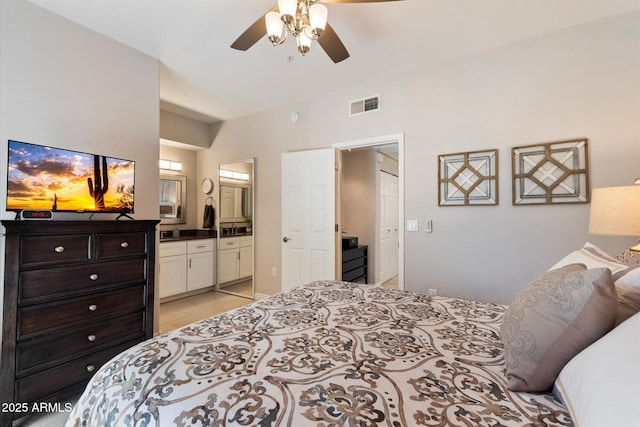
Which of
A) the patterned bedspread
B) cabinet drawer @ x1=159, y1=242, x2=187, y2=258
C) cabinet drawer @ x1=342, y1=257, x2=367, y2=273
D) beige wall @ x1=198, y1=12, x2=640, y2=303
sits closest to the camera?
the patterned bedspread

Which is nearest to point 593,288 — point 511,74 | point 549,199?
point 549,199

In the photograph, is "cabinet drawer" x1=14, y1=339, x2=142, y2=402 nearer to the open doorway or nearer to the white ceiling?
the white ceiling

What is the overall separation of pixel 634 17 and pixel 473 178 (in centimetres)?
157

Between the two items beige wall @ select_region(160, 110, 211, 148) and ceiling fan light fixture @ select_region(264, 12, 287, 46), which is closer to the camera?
ceiling fan light fixture @ select_region(264, 12, 287, 46)

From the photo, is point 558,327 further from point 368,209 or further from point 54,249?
point 368,209

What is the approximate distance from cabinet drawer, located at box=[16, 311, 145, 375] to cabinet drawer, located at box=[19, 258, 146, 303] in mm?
272

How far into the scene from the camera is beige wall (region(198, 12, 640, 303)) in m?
2.20

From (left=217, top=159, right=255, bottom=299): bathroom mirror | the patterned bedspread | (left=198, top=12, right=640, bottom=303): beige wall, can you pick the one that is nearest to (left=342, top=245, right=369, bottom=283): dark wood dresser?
(left=198, top=12, right=640, bottom=303): beige wall

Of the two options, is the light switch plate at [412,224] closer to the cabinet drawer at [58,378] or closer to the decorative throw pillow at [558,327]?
the decorative throw pillow at [558,327]

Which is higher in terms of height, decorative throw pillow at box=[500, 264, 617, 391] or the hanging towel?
the hanging towel

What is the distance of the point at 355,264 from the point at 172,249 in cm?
268

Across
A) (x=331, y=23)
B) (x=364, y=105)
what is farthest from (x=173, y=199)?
(x=331, y=23)

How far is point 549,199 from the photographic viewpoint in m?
2.40

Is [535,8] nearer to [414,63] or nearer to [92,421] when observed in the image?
[414,63]
